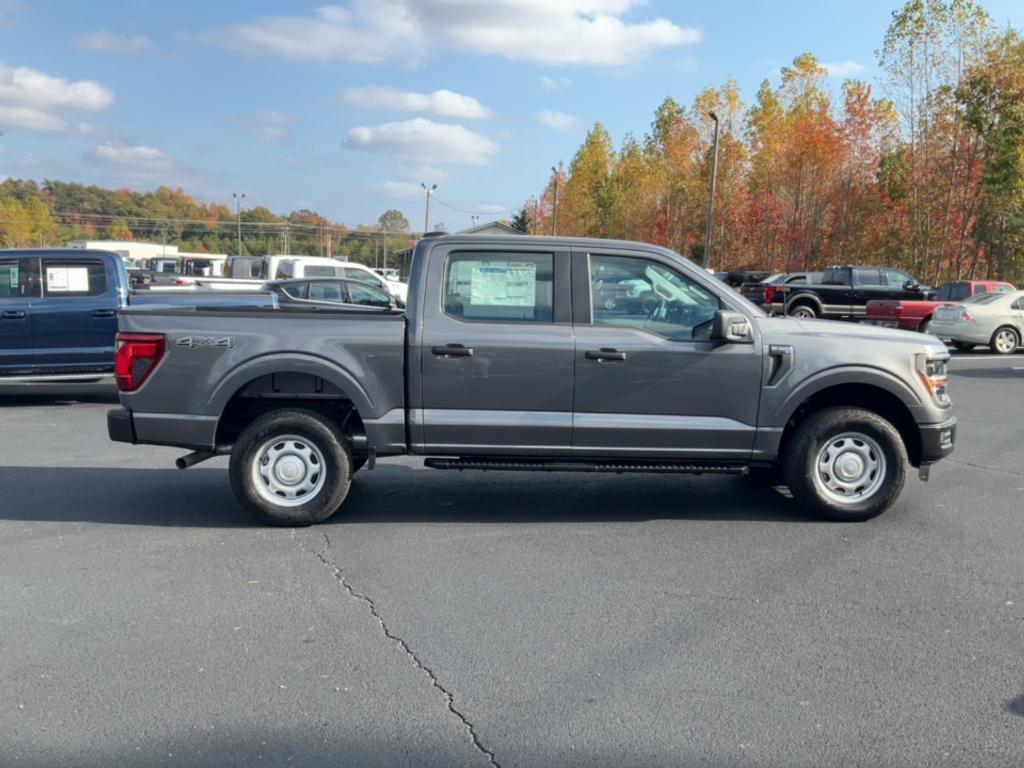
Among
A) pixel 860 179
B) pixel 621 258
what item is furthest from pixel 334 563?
pixel 860 179

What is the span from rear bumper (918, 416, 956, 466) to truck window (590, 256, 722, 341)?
1.68 metres

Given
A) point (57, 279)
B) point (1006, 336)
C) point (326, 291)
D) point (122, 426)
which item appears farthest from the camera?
point (1006, 336)

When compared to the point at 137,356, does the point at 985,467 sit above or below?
below

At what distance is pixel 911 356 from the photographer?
20.8ft

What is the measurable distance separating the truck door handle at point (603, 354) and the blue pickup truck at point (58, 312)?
6780 millimetres

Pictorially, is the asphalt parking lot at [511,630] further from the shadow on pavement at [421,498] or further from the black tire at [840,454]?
the black tire at [840,454]

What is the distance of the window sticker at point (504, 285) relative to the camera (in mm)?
6266

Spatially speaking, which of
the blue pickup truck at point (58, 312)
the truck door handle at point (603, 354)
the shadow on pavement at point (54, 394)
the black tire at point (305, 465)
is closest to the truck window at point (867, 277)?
the blue pickup truck at point (58, 312)

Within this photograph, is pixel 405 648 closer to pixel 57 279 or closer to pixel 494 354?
pixel 494 354

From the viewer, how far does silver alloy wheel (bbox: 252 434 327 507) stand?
620 centimetres

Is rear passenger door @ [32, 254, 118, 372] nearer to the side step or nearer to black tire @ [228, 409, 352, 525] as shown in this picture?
black tire @ [228, 409, 352, 525]

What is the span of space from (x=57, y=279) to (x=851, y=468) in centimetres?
1022

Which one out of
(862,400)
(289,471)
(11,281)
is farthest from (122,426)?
(11,281)

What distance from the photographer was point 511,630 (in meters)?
4.47
